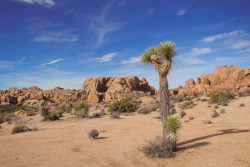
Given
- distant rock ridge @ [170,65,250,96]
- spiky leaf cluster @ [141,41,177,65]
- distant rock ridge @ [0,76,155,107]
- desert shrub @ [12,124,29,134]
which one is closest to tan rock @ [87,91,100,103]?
distant rock ridge @ [0,76,155,107]

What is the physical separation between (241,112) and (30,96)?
41.4 meters

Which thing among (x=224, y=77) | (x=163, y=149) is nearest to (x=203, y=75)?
(x=224, y=77)

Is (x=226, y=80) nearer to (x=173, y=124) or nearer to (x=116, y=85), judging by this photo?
(x=173, y=124)

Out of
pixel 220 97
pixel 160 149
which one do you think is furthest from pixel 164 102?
pixel 220 97

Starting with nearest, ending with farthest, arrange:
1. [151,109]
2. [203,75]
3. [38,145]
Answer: [38,145] → [151,109] → [203,75]

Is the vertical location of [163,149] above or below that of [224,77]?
below

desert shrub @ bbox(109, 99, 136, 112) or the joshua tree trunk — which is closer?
the joshua tree trunk

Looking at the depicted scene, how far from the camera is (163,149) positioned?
5852 millimetres

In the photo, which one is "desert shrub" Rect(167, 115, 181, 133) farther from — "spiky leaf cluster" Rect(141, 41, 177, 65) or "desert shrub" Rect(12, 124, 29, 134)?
"desert shrub" Rect(12, 124, 29, 134)

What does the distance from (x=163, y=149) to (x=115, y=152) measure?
1.99 meters

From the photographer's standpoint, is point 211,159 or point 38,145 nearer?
point 211,159

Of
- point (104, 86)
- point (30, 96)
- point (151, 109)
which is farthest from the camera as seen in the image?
point (104, 86)

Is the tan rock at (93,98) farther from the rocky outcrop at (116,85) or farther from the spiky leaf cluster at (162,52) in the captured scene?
the spiky leaf cluster at (162,52)

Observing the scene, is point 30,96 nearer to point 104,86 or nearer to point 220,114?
point 104,86
